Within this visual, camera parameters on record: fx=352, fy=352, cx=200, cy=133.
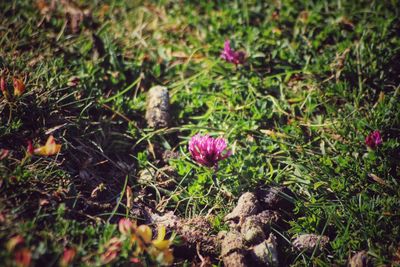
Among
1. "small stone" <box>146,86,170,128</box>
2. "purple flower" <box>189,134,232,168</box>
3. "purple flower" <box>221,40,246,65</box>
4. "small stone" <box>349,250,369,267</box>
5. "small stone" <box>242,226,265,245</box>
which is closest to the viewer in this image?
"small stone" <box>349,250,369,267</box>

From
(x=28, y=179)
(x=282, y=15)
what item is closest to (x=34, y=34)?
(x=28, y=179)

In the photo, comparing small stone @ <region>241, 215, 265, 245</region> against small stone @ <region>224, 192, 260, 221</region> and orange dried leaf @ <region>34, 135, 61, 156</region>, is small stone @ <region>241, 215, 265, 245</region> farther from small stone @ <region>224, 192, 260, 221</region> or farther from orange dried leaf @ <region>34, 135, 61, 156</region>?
orange dried leaf @ <region>34, 135, 61, 156</region>

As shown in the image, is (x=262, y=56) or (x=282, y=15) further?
(x=282, y=15)

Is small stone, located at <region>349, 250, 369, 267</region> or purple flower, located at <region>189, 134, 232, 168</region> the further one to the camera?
purple flower, located at <region>189, 134, 232, 168</region>

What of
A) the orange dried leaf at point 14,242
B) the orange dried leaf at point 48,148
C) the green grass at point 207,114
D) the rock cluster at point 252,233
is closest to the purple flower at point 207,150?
the green grass at point 207,114

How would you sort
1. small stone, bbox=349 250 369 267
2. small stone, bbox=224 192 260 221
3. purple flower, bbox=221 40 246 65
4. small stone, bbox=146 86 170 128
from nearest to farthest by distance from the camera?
1. small stone, bbox=349 250 369 267
2. small stone, bbox=224 192 260 221
3. small stone, bbox=146 86 170 128
4. purple flower, bbox=221 40 246 65

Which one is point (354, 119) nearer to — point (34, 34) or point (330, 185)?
point (330, 185)

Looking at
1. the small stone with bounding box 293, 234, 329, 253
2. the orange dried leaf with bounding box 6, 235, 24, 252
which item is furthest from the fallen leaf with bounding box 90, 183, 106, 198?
the small stone with bounding box 293, 234, 329, 253
